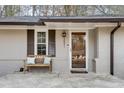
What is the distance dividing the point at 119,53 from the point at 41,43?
4.04 meters

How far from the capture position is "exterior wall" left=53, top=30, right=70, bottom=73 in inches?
538

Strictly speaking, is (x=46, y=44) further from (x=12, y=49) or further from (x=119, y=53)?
(x=119, y=53)

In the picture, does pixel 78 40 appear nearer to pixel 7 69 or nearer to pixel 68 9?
pixel 7 69

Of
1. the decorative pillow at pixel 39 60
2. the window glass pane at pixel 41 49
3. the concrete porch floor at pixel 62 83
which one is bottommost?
the concrete porch floor at pixel 62 83

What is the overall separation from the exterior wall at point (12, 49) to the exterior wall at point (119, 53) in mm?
4629

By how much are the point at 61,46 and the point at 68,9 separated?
9.13m

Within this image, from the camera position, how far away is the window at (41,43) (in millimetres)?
13805

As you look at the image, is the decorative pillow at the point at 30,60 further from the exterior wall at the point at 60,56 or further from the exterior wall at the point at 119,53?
the exterior wall at the point at 119,53

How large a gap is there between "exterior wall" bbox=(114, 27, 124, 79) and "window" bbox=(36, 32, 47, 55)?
143 inches

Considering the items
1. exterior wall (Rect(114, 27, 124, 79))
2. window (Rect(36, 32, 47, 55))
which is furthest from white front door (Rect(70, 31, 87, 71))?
exterior wall (Rect(114, 27, 124, 79))

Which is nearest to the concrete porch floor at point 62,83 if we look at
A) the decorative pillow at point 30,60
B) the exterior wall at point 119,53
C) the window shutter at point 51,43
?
the exterior wall at point 119,53
